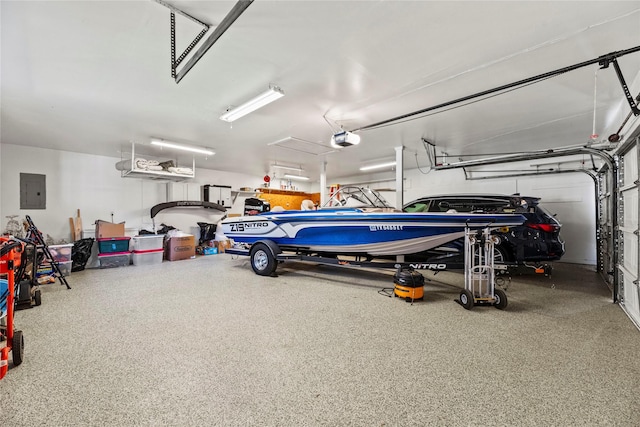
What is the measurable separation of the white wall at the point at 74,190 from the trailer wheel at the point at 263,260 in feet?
14.9

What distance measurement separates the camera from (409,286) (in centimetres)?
336

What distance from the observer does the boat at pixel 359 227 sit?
362 centimetres

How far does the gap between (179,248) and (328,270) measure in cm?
443

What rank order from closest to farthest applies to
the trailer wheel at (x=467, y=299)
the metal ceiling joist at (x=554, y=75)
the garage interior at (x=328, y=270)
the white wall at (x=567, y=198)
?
the garage interior at (x=328, y=270) < the metal ceiling joist at (x=554, y=75) < the trailer wheel at (x=467, y=299) < the white wall at (x=567, y=198)

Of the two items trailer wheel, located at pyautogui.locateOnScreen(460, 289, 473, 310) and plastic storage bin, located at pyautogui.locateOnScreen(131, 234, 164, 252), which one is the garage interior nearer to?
trailer wheel, located at pyautogui.locateOnScreen(460, 289, 473, 310)

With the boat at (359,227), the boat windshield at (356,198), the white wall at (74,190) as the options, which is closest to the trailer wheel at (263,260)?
the boat at (359,227)

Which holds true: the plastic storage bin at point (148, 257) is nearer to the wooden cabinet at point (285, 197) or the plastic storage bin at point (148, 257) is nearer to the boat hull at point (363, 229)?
the boat hull at point (363, 229)

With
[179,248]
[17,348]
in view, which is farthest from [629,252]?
[179,248]

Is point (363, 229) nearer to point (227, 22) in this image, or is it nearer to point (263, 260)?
point (263, 260)

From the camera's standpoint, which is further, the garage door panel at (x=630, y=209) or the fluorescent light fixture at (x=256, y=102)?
the fluorescent light fixture at (x=256, y=102)

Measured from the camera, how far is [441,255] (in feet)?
14.0

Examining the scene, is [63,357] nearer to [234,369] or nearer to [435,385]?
[234,369]

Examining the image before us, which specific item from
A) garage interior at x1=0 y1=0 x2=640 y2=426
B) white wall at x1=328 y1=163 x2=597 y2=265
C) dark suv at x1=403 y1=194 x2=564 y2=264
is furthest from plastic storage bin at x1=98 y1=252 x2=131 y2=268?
white wall at x1=328 y1=163 x2=597 y2=265

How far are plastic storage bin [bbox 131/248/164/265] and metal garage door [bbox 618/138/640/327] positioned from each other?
854cm
